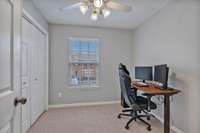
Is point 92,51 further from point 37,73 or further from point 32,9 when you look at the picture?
point 32,9

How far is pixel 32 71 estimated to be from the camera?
288 centimetres

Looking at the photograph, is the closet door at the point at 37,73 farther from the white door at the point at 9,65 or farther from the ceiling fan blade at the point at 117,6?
the white door at the point at 9,65

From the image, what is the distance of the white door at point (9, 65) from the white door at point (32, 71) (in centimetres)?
145

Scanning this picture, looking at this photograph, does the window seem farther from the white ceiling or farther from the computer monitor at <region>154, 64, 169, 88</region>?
the computer monitor at <region>154, 64, 169, 88</region>

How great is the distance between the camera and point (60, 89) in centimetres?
407

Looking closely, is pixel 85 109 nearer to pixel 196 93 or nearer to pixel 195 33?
pixel 196 93

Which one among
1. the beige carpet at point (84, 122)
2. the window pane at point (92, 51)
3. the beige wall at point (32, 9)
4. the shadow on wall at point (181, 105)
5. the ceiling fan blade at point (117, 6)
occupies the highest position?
the beige wall at point (32, 9)

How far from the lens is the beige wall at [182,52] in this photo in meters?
2.27

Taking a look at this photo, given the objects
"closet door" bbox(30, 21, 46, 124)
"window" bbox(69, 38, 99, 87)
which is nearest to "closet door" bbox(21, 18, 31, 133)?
"closet door" bbox(30, 21, 46, 124)

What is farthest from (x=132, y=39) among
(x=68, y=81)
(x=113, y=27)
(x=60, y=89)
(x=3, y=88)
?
(x=3, y=88)

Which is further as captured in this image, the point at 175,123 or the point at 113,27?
the point at 113,27

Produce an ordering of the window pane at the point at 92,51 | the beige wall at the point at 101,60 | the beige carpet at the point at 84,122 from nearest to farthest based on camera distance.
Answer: the beige carpet at the point at 84,122, the beige wall at the point at 101,60, the window pane at the point at 92,51

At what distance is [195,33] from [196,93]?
930 millimetres

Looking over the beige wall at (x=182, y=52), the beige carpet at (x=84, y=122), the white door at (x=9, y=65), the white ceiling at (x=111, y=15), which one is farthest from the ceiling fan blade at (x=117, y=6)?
the beige carpet at (x=84, y=122)
